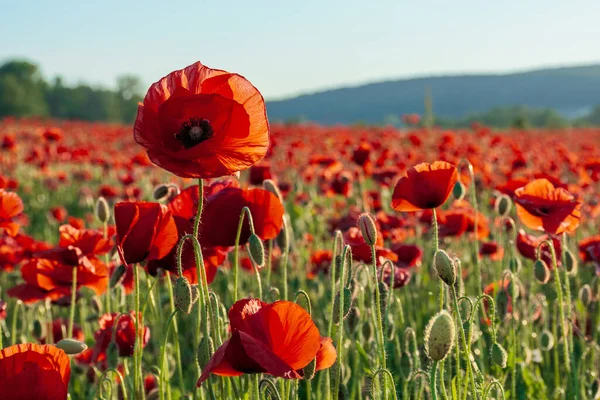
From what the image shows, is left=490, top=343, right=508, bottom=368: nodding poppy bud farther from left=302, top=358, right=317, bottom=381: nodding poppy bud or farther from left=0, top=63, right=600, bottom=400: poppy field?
left=302, top=358, right=317, bottom=381: nodding poppy bud

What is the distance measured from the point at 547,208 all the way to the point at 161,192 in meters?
1.02

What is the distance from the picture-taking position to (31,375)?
1067 millimetres

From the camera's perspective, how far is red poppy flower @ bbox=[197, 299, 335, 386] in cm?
115

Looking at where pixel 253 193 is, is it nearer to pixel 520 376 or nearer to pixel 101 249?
pixel 101 249

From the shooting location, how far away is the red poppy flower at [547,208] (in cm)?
200

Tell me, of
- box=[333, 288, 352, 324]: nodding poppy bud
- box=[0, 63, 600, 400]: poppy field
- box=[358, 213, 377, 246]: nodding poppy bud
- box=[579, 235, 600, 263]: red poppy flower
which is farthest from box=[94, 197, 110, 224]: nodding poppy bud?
box=[579, 235, 600, 263]: red poppy flower

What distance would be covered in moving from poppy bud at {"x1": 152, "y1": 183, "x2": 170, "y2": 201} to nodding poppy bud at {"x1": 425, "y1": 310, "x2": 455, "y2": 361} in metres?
0.96

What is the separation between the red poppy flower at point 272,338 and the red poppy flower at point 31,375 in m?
0.21

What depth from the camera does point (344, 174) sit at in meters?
4.25

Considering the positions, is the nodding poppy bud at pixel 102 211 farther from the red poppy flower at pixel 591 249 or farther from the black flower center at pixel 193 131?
the red poppy flower at pixel 591 249

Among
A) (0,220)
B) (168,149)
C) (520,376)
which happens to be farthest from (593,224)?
(168,149)

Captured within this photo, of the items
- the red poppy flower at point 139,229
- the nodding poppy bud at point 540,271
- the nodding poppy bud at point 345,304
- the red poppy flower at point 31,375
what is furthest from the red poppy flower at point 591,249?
the red poppy flower at point 31,375

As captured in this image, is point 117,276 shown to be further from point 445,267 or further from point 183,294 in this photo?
point 445,267

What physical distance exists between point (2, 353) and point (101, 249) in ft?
3.16
